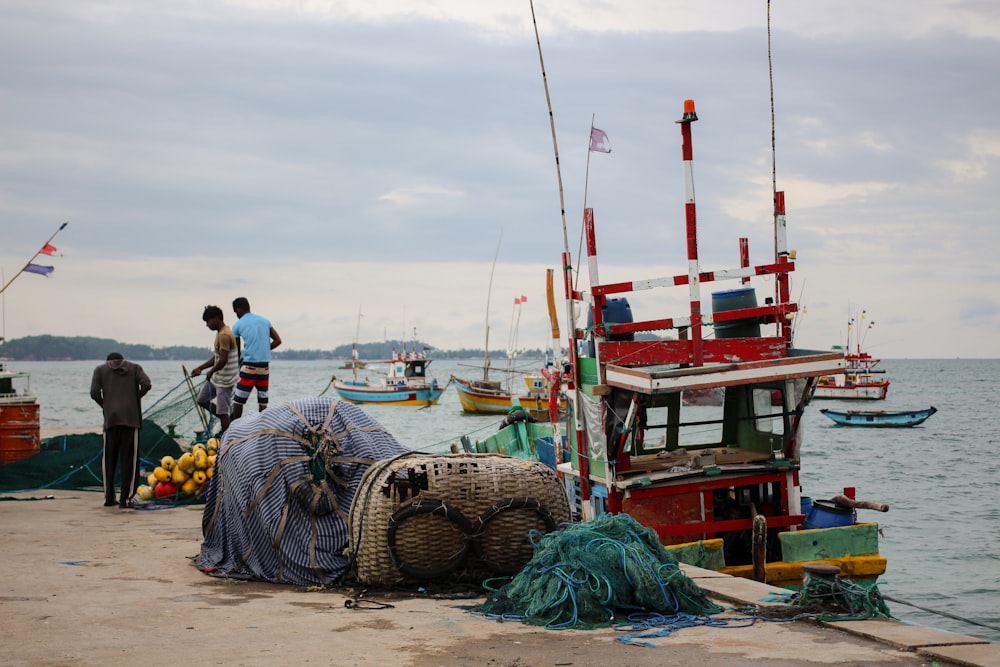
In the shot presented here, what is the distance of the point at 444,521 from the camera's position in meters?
7.50

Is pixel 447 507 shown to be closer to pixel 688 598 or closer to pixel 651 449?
pixel 688 598

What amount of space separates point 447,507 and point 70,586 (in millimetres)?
2896

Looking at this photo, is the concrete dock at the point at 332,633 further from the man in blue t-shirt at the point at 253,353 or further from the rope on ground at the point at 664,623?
the man in blue t-shirt at the point at 253,353

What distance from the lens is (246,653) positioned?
5.62 m

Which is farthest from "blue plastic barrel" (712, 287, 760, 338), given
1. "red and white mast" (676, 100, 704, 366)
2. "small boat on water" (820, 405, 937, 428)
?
"small boat on water" (820, 405, 937, 428)

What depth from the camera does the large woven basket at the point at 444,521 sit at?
7469 millimetres

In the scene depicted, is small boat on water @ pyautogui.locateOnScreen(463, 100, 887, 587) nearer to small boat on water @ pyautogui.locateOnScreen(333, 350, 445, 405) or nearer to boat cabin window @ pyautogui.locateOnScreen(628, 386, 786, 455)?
boat cabin window @ pyautogui.locateOnScreen(628, 386, 786, 455)

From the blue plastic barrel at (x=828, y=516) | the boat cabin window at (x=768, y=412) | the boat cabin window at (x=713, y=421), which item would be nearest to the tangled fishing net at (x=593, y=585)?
the boat cabin window at (x=713, y=421)

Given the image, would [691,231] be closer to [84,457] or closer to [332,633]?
[332,633]

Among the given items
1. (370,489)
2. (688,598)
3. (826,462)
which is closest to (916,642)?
(688,598)

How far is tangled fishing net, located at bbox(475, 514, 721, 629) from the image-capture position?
6414 millimetres

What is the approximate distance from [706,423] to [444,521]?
483 centimetres

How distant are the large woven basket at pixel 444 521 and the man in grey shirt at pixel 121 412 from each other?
5563 millimetres

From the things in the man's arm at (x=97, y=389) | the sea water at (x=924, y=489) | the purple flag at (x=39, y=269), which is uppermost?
the purple flag at (x=39, y=269)
